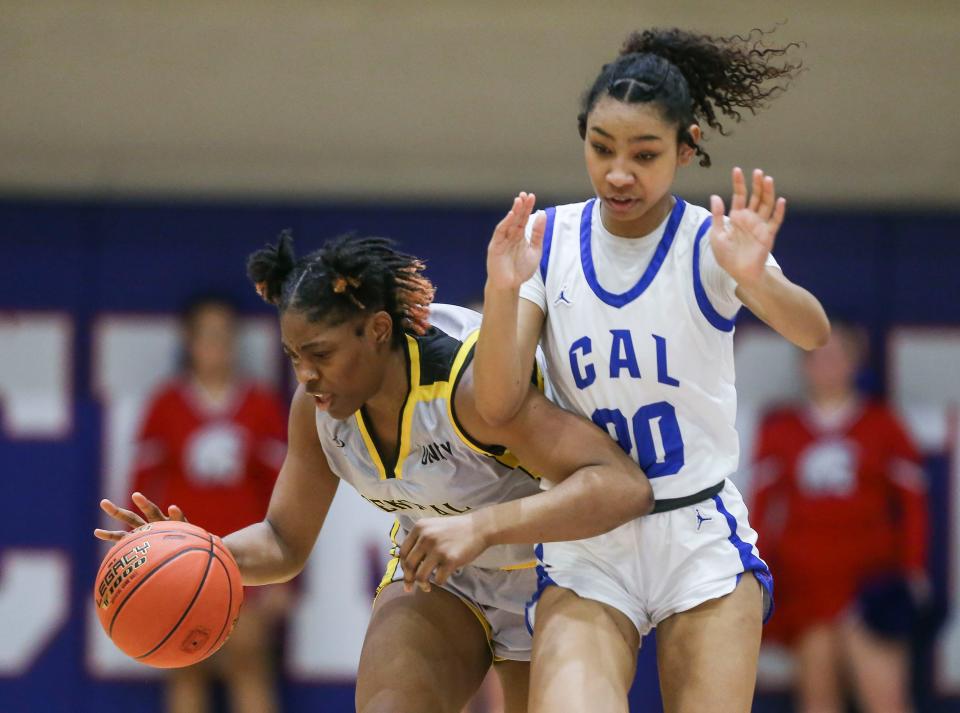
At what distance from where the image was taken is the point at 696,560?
10.7ft

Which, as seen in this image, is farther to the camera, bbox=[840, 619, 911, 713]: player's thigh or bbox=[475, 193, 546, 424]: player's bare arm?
bbox=[840, 619, 911, 713]: player's thigh

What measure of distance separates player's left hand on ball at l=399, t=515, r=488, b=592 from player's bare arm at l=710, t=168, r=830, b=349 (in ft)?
2.71

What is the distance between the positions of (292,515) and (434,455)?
0.50 metres

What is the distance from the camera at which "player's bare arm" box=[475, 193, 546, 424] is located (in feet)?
10.3

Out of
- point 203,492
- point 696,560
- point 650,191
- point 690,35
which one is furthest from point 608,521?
point 203,492

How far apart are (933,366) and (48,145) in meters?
4.47

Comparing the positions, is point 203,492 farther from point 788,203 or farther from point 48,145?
point 788,203

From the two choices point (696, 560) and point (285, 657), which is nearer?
point (696, 560)

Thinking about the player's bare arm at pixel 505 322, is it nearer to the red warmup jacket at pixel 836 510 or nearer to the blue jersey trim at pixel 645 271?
the blue jersey trim at pixel 645 271

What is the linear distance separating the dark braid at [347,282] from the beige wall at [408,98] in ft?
11.1

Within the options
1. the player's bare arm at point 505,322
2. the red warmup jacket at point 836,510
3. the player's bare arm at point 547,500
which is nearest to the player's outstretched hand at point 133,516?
the player's bare arm at point 547,500

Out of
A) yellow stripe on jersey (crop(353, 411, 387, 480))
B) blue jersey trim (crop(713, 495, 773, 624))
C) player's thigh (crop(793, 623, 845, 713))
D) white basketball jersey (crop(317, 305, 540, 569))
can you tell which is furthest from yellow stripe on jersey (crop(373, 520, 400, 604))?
player's thigh (crop(793, 623, 845, 713))

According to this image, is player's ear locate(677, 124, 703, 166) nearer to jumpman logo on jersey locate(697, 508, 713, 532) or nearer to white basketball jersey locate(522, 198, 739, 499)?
white basketball jersey locate(522, 198, 739, 499)

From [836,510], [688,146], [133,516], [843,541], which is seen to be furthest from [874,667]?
[133,516]
